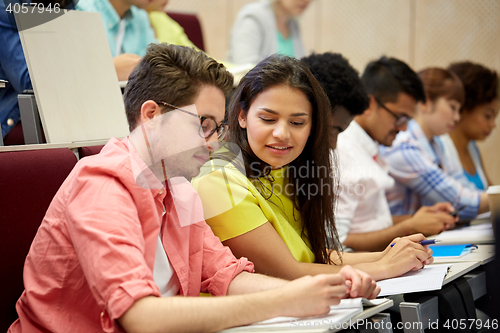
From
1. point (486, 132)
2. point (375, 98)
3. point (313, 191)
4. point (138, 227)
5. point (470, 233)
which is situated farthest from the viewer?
point (486, 132)

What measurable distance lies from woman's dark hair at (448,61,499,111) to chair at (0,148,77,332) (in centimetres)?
241

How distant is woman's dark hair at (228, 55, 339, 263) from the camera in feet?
4.04

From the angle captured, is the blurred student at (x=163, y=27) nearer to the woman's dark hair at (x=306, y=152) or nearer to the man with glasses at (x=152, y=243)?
the woman's dark hair at (x=306, y=152)

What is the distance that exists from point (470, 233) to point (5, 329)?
5.13 ft

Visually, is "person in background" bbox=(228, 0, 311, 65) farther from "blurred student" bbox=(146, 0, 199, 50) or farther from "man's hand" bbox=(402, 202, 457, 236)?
"man's hand" bbox=(402, 202, 457, 236)

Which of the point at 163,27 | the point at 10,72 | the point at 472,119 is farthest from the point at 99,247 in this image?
the point at 472,119

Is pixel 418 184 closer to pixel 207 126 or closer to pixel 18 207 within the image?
pixel 207 126

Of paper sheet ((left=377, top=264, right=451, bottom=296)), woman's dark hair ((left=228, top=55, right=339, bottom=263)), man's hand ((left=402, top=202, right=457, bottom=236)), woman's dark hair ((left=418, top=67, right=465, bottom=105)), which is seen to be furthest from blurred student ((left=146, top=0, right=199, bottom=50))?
paper sheet ((left=377, top=264, right=451, bottom=296))

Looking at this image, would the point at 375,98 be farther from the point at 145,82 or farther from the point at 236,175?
the point at 145,82

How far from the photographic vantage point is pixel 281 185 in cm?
136

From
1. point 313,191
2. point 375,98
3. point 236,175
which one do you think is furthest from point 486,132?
point 236,175

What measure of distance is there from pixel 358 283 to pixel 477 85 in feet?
7.49

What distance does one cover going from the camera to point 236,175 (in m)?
1.19

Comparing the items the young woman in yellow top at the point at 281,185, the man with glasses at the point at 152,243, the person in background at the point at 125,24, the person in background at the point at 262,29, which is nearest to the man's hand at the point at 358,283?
the man with glasses at the point at 152,243
